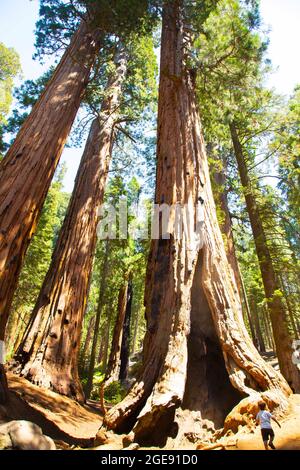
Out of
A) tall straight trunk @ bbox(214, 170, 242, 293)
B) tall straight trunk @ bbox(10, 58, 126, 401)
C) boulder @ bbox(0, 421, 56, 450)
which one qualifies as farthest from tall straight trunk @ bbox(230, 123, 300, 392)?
boulder @ bbox(0, 421, 56, 450)

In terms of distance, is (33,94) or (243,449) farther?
(33,94)

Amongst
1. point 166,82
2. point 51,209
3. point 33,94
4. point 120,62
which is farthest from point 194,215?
point 51,209

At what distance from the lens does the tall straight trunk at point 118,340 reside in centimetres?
1470

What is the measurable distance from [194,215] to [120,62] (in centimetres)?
976

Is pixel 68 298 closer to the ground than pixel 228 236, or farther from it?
closer to the ground

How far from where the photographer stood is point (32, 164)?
15.1ft

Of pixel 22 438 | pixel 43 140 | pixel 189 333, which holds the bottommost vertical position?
pixel 22 438

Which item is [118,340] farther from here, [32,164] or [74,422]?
[32,164]

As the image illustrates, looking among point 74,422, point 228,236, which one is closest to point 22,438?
point 74,422

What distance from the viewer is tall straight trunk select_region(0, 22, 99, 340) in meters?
3.91

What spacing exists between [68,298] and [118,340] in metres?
9.14

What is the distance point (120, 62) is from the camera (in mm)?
11352

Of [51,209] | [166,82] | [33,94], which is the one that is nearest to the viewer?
[166,82]

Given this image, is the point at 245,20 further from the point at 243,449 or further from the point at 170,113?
the point at 243,449
